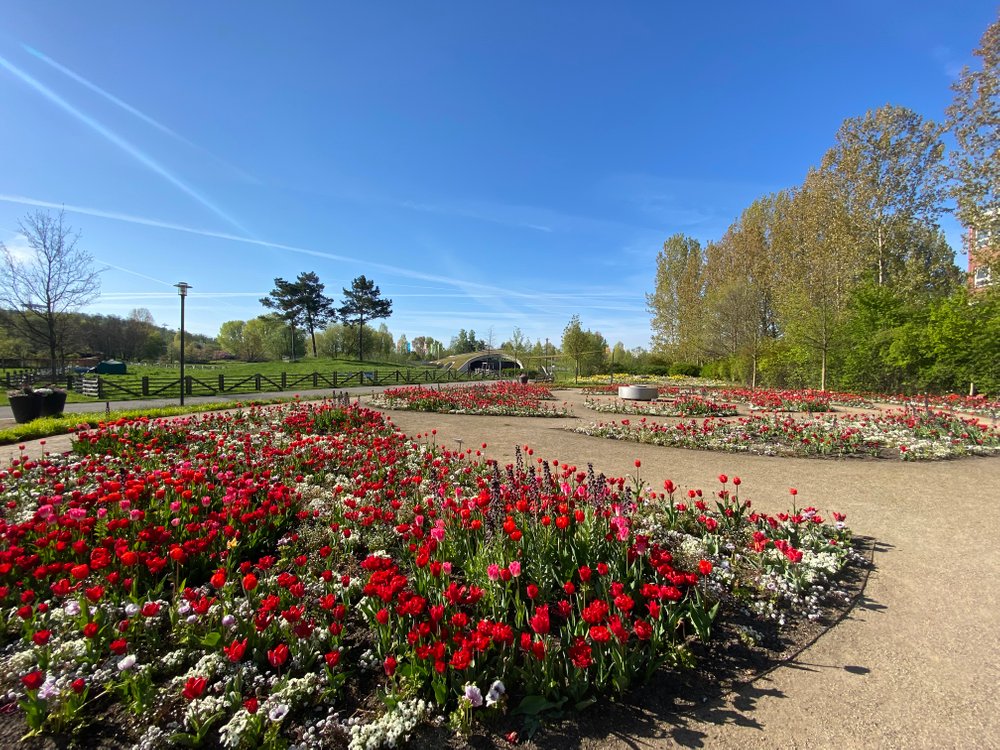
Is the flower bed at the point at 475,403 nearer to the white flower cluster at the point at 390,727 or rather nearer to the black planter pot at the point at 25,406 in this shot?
the black planter pot at the point at 25,406

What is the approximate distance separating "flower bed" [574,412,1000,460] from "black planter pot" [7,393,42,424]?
1540 centimetres

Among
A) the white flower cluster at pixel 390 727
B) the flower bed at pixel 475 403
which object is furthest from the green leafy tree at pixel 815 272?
the white flower cluster at pixel 390 727

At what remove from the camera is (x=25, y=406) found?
38.7 ft

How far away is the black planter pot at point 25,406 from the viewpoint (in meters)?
11.6

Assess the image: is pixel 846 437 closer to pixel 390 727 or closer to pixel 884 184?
pixel 390 727

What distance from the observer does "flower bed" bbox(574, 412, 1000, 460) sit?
781 centimetres

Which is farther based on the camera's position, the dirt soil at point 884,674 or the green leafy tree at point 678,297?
the green leafy tree at point 678,297

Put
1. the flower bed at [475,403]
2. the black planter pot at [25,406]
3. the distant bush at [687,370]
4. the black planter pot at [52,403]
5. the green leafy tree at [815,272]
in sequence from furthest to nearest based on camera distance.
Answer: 1. the distant bush at [687,370]
2. the green leafy tree at [815,272]
3. the flower bed at [475,403]
4. the black planter pot at [52,403]
5. the black planter pot at [25,406]

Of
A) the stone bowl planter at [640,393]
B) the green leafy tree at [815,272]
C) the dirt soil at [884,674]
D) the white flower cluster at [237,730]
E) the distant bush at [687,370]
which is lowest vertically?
the dirt soil at [884,674]

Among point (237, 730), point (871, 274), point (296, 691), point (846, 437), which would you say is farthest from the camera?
point (871, 274)

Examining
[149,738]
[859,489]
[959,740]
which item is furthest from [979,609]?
[149,738]

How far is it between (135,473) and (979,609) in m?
7.91

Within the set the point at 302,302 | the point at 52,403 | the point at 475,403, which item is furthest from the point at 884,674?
the point at 302,302

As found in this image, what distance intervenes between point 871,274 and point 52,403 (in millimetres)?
33023
